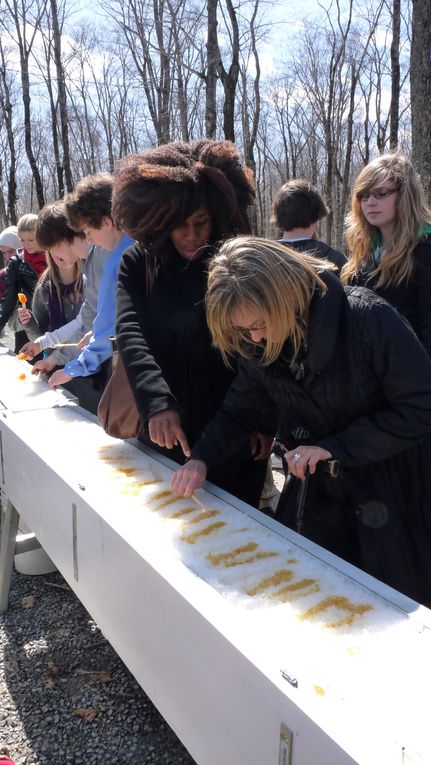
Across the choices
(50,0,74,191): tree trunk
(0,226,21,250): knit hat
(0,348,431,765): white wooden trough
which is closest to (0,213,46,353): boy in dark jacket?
(0,226,21,250): knit hat

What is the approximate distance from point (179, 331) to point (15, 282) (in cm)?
310

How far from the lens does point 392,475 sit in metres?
1.52

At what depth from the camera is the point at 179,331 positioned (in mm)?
1865

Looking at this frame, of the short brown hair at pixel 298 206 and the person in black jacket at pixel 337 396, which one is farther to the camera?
the short brown hair at pixel 298 206

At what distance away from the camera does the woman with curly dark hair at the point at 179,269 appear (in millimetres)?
1745

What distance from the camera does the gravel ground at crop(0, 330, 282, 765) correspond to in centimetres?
177

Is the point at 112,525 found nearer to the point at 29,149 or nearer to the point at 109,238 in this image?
the point at 109,238

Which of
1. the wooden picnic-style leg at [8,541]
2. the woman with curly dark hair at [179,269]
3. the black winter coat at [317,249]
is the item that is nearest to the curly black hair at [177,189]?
the woman with curly dark hair at [179,269]

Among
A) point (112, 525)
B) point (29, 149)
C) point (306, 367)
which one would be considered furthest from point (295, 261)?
point (29, 149)

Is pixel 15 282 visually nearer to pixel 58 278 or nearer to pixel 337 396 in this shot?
pixel 58 278

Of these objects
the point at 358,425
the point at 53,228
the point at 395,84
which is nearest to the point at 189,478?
the point at 358,425

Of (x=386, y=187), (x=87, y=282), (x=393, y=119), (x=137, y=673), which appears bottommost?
(x=137, y=673)

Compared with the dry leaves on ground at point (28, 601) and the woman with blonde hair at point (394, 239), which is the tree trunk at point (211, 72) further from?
the dry leaves on ground at point (28, 601)

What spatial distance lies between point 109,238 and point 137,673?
1491 millimetres
